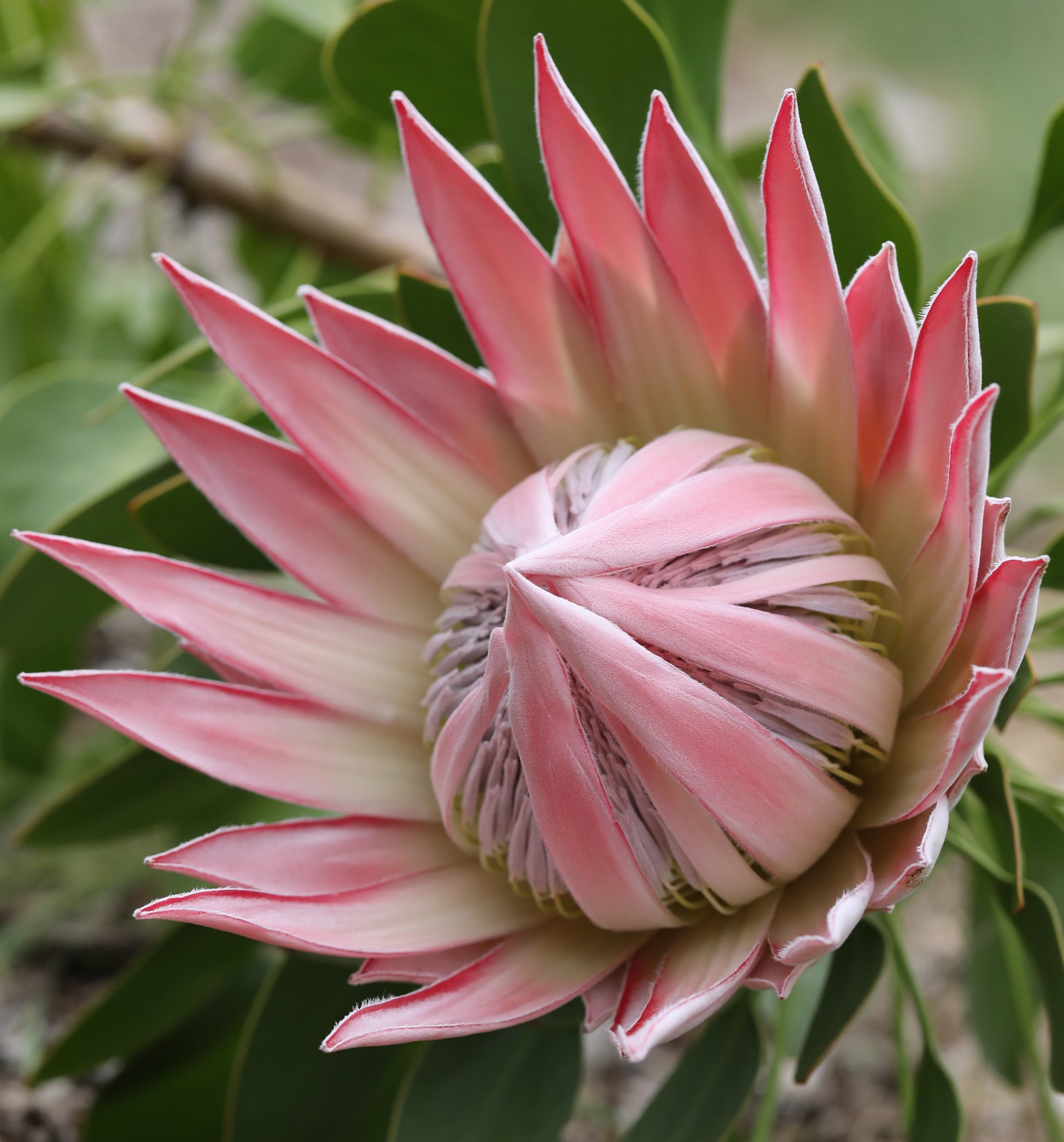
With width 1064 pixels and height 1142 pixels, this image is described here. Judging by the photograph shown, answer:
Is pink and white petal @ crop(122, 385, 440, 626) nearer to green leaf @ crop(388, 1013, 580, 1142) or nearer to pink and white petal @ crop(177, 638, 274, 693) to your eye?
pink and white petal @ crop(177, 638, 274, 693)

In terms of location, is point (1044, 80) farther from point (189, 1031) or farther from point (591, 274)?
point (189, 1031)

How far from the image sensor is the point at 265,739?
31.5 inches

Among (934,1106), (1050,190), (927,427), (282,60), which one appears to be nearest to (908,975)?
(934,1106)

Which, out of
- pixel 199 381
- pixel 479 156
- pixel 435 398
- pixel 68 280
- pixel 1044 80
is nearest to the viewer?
pixel 435 398

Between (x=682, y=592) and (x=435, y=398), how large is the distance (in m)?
0.28

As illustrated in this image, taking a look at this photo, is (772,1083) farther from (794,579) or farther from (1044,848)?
(794,579)

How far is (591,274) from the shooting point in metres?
0.76

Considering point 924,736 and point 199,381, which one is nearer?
point 924,736

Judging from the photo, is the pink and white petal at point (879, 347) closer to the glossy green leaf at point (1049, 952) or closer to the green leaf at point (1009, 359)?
the green leaf at point (1009, 359)

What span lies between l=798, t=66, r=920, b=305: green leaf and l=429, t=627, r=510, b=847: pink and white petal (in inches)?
17.5

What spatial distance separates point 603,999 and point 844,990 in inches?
6.8

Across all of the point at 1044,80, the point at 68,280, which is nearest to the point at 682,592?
the point at 68,280

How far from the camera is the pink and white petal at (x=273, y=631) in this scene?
2.50 ft

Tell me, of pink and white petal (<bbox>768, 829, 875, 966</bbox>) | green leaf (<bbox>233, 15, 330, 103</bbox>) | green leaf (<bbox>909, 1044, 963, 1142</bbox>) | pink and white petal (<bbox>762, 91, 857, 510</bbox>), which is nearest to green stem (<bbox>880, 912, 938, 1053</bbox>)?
green leaf (<bbox>909, 1044, 963, 1142</bbox>)
